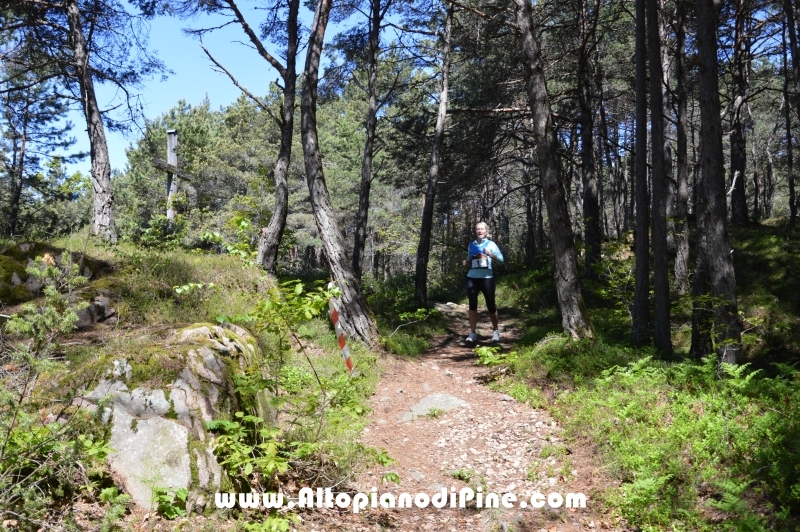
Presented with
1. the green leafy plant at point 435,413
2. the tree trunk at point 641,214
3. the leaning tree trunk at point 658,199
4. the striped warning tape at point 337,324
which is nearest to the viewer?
the striped warning tape at point 337,324

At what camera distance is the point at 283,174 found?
429 inches

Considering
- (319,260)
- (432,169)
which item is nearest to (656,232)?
(432,169)

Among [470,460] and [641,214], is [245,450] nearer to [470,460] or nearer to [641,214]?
[470,460]

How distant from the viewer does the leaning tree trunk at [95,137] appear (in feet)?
33.9

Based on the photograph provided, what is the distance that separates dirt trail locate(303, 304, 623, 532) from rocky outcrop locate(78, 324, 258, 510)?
94 cm

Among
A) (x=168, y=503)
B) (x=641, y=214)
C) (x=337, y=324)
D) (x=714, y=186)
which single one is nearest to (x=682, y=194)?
(x=641, y=214)

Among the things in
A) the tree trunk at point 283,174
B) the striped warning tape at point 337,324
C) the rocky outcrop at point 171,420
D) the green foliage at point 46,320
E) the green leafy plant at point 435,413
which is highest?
the tree trunk at point 283,174

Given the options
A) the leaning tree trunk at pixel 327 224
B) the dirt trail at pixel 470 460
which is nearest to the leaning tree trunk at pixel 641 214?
the dirt trail at pixel 470 460

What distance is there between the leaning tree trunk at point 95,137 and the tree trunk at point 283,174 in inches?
123

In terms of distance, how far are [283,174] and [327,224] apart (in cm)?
284

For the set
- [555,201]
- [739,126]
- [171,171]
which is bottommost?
[555,201]

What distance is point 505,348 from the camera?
938 cm

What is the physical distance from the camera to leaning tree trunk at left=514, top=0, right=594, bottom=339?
7.69 m

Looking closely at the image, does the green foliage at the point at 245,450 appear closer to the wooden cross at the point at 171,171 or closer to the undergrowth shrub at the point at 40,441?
the undergrowth shrub at the point at 40,441
